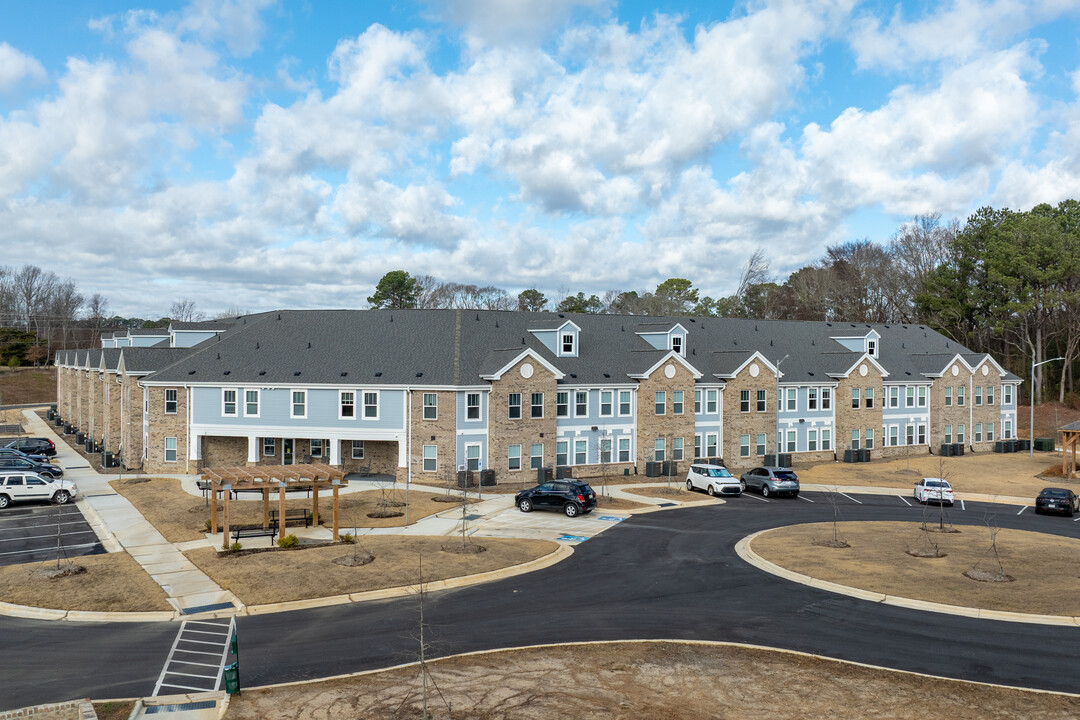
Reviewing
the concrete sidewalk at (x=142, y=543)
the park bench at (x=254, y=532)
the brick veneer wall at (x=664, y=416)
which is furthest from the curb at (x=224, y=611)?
the brick veneer wall at (x=664, y=416)

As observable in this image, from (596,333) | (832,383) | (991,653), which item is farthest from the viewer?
(832,383)

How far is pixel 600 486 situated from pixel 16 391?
334ft

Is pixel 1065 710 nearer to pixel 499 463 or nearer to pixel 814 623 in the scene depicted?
pixel 814 623

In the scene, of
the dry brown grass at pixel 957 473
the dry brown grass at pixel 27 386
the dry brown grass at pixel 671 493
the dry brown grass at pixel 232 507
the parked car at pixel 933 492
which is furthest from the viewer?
the dry brown grass at pixel 27 386

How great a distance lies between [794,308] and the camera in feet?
357

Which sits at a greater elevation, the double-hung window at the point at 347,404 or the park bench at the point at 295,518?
the double-hung window at the point at 347,404

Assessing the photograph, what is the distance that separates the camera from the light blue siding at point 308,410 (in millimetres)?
43188

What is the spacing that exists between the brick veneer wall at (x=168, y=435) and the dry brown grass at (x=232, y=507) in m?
2.71

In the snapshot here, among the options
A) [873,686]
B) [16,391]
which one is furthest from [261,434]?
[16,391]

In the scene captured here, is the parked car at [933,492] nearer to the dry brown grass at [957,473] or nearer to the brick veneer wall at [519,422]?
the dry brown grass at [957,473]

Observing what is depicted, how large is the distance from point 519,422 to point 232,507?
1710 cm

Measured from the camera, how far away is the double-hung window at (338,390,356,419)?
43.8 m

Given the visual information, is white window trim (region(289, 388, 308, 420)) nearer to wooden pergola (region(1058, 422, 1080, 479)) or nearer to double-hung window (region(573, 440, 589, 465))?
double-hung window (region(573, 440, 589, 465))

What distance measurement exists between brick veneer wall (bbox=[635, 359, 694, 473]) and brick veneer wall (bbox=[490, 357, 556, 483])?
6.09m
